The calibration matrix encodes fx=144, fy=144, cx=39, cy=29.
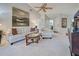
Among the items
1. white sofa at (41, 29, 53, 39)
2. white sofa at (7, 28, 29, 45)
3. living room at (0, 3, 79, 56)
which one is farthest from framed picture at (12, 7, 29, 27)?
white sofa at (41, 29, 53, 39)

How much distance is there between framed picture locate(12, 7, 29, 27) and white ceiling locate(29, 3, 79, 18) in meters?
0.26

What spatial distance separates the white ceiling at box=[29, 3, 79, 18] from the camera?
10.2 feet

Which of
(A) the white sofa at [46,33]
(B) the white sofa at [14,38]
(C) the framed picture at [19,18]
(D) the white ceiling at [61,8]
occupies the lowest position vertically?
(B) the white sofa at [14,38]

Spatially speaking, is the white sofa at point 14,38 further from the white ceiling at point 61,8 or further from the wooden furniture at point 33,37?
the white ceiling at point 61,8

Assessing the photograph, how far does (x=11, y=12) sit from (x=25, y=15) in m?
0.31

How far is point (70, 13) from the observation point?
311 cm

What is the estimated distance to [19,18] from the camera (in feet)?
10.4

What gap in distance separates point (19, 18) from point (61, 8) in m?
0.95

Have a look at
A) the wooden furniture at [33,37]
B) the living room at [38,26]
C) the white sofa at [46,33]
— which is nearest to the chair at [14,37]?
the living room at [38,26]

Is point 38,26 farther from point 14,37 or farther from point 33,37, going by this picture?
point 14,37

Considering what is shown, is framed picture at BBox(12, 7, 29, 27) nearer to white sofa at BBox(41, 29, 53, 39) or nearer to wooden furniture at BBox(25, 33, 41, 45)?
wooden furniture at BBox(25, 33, 41, 45)

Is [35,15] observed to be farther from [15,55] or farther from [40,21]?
[15,55]

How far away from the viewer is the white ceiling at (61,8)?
3.10m

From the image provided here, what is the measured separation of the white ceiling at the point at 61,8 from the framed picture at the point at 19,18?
26cm
